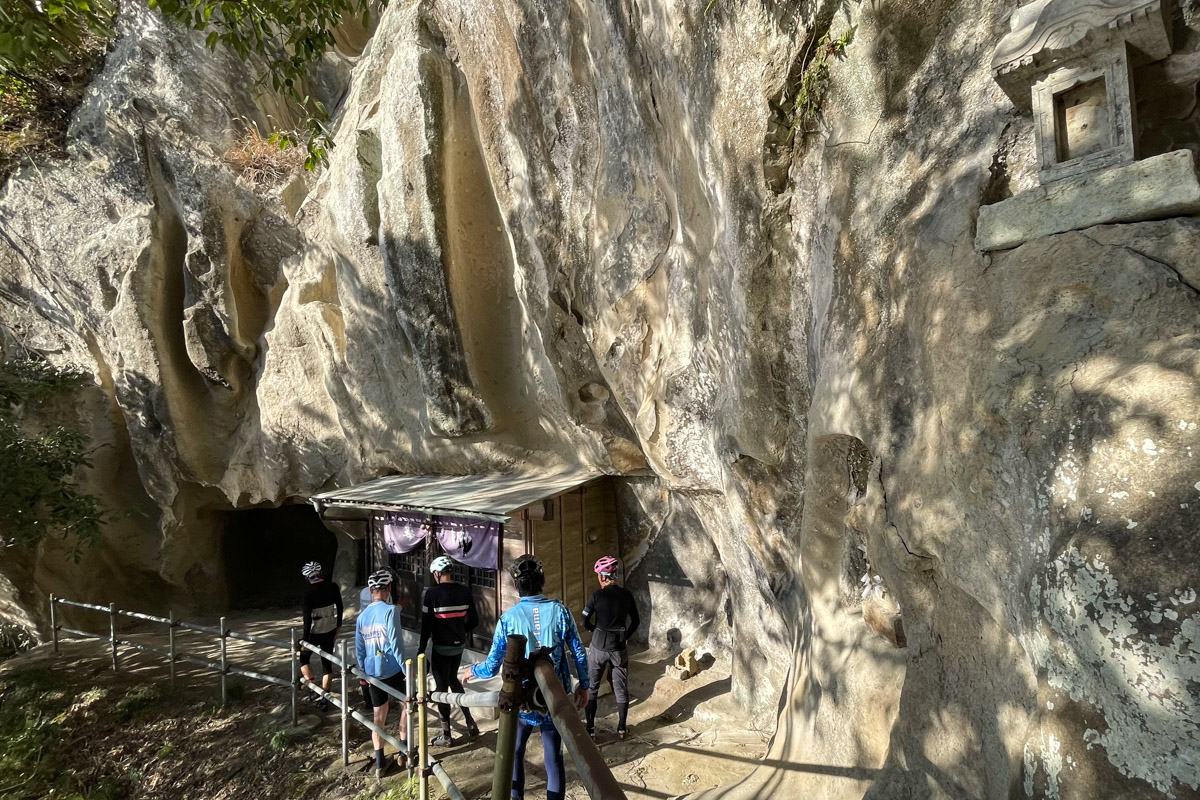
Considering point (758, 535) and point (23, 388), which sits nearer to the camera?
point (758, 535)

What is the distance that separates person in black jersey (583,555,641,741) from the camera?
18.6 feet

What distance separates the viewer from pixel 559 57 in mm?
6336

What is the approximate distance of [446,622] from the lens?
5.50 m

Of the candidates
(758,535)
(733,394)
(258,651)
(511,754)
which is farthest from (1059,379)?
(258,651)

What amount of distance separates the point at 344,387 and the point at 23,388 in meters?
4.42

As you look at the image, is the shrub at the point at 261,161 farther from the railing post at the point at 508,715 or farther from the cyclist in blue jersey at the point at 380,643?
the railing post at the point at 508,715

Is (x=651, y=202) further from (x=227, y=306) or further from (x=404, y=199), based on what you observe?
(x=227, y=306)

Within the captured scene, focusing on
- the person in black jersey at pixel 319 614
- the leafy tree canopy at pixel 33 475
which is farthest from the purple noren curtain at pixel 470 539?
the leafy tree canopy at pixel 33 475

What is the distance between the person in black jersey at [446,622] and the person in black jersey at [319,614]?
1384 mm

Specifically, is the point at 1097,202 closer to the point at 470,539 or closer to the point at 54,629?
the point at 470,539

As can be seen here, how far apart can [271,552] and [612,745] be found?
1202 centimetres

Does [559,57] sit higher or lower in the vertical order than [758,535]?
higher

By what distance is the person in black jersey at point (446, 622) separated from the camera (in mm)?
5473

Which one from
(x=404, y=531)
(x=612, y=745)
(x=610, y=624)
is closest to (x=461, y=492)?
(x=404, y=531)
